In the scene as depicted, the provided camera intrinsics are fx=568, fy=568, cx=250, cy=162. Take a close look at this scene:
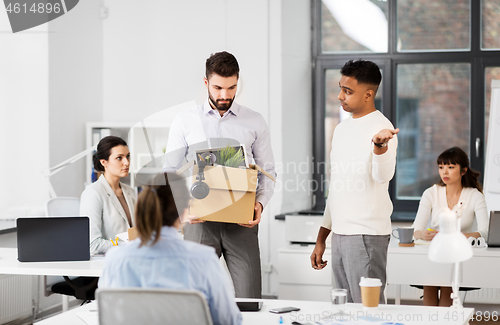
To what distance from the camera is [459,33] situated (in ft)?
16.6

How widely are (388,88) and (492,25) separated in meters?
1.04

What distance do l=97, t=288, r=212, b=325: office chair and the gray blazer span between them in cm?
173

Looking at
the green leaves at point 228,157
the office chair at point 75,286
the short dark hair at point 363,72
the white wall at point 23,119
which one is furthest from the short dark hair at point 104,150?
the short dark hair at point 363,72

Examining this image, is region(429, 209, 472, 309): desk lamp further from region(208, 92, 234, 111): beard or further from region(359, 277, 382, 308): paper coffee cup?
region(208, 92, 234, 111): beard

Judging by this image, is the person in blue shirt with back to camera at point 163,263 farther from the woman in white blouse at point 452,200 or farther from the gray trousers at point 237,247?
the woman in white blouse at point 452,200

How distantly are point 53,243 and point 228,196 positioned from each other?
1130 millimetres

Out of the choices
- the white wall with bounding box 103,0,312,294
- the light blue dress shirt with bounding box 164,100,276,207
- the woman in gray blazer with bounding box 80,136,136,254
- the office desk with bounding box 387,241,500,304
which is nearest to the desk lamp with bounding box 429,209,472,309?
the light blue dress shirt with bounding box 164,100,276,207

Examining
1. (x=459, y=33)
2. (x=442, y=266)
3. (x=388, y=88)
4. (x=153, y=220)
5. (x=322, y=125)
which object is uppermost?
(x=459, y=33)

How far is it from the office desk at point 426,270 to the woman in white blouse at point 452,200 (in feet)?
1.25

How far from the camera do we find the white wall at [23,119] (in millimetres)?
4145

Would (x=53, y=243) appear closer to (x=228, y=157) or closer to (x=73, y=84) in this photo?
(x=228, y=157)

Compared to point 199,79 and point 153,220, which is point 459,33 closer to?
point 199,79

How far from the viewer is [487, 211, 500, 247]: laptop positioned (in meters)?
3.12

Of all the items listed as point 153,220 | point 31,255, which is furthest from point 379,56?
point 153,220
